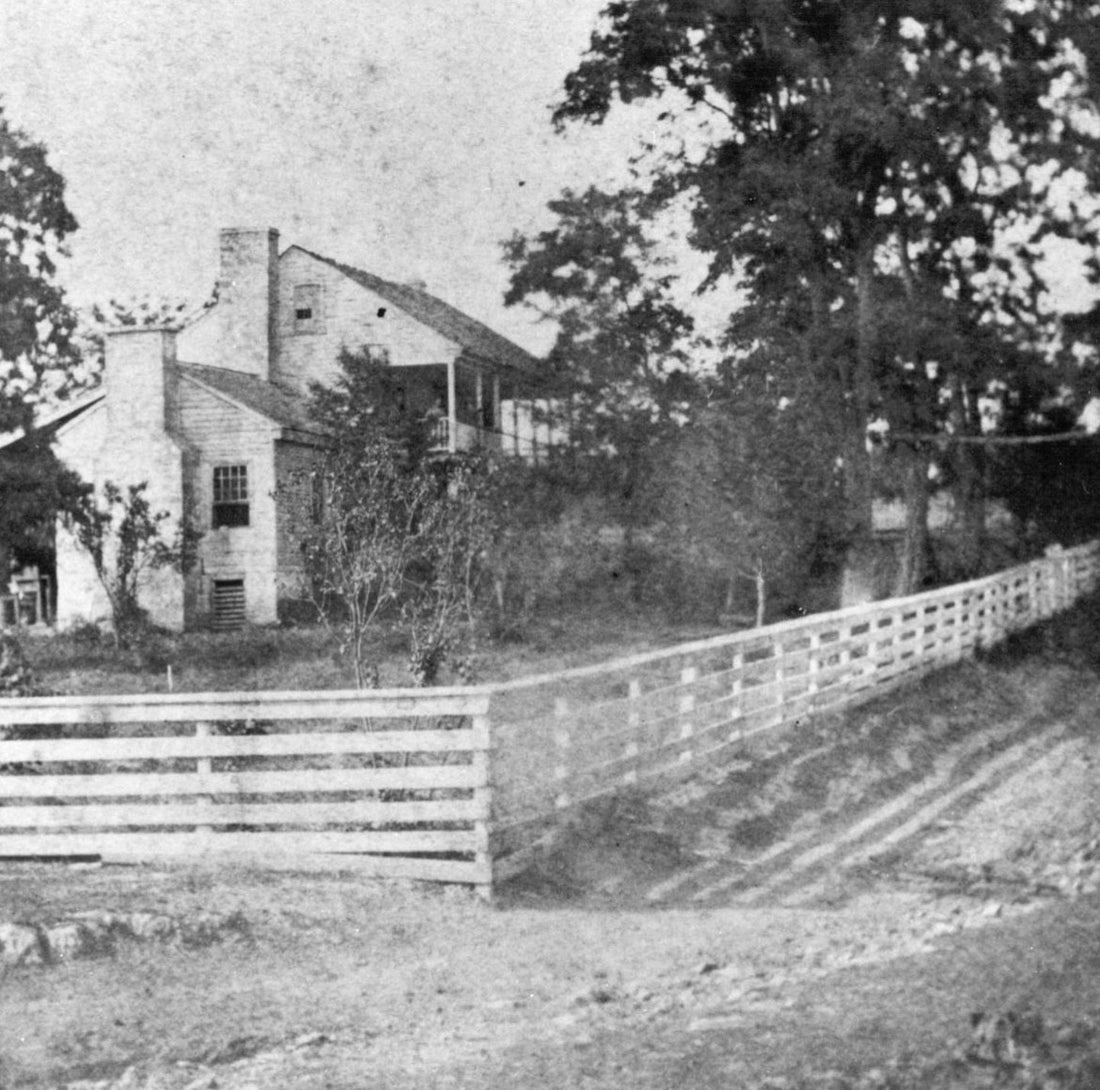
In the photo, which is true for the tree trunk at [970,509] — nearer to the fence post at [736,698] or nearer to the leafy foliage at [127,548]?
the fence post at [736,698]

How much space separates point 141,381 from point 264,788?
13.5 metres

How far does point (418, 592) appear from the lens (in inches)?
695

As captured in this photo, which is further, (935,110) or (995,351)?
(995,351)

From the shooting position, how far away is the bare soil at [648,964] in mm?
5348

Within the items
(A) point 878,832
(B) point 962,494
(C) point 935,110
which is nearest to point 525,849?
(A) point 878,832

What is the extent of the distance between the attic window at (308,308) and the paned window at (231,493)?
247 cm

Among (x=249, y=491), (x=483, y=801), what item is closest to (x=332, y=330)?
(x=249, y=491)

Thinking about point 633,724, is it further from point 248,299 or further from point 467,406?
point 467,406

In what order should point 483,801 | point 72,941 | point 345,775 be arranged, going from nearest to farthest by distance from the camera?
point 72,941 < point 483,801 < point 345,775

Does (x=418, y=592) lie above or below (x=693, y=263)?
below

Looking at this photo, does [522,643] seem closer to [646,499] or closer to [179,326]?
[646,499]

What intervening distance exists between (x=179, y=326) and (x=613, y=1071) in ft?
59.7

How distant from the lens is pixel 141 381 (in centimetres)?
2105

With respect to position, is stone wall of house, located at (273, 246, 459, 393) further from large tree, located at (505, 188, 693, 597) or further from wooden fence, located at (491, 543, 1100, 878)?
wooden fence, located at (491, 543, 1100, 878)
